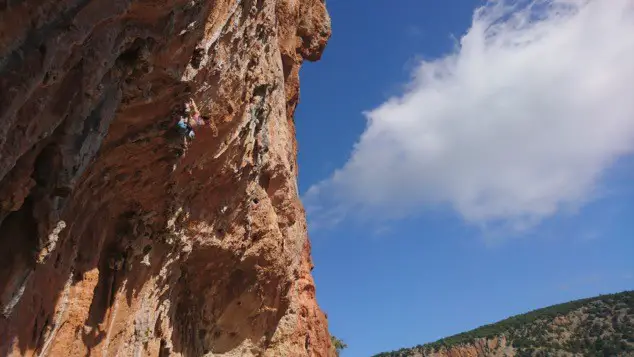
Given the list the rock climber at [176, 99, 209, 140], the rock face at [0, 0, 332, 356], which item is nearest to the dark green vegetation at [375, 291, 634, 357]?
the rock face at [0, 0, 332, 356]

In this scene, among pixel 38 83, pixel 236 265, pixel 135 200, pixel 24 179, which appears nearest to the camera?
pixel 38 83

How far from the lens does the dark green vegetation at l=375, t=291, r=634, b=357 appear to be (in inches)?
2899

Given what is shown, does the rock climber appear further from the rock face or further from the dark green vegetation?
the dark green vegetation

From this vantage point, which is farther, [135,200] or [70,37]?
[135,200]

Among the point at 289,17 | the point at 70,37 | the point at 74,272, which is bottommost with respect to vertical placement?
the point at 74,272

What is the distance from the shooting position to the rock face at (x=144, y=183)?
5445 millimetres

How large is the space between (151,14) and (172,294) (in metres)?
7.62

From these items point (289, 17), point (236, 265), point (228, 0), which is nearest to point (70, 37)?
point (228, 0)

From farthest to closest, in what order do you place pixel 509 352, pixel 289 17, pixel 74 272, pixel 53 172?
pixel 509 352, pixel 289 17, pixel 74 272, pixel 53 172

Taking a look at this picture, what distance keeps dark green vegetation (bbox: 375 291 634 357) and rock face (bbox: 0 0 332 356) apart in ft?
230

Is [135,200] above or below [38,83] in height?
above

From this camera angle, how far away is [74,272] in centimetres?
812

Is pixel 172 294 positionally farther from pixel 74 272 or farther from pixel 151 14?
pixel 151 14

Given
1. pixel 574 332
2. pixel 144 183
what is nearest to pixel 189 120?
pixel 144 183
